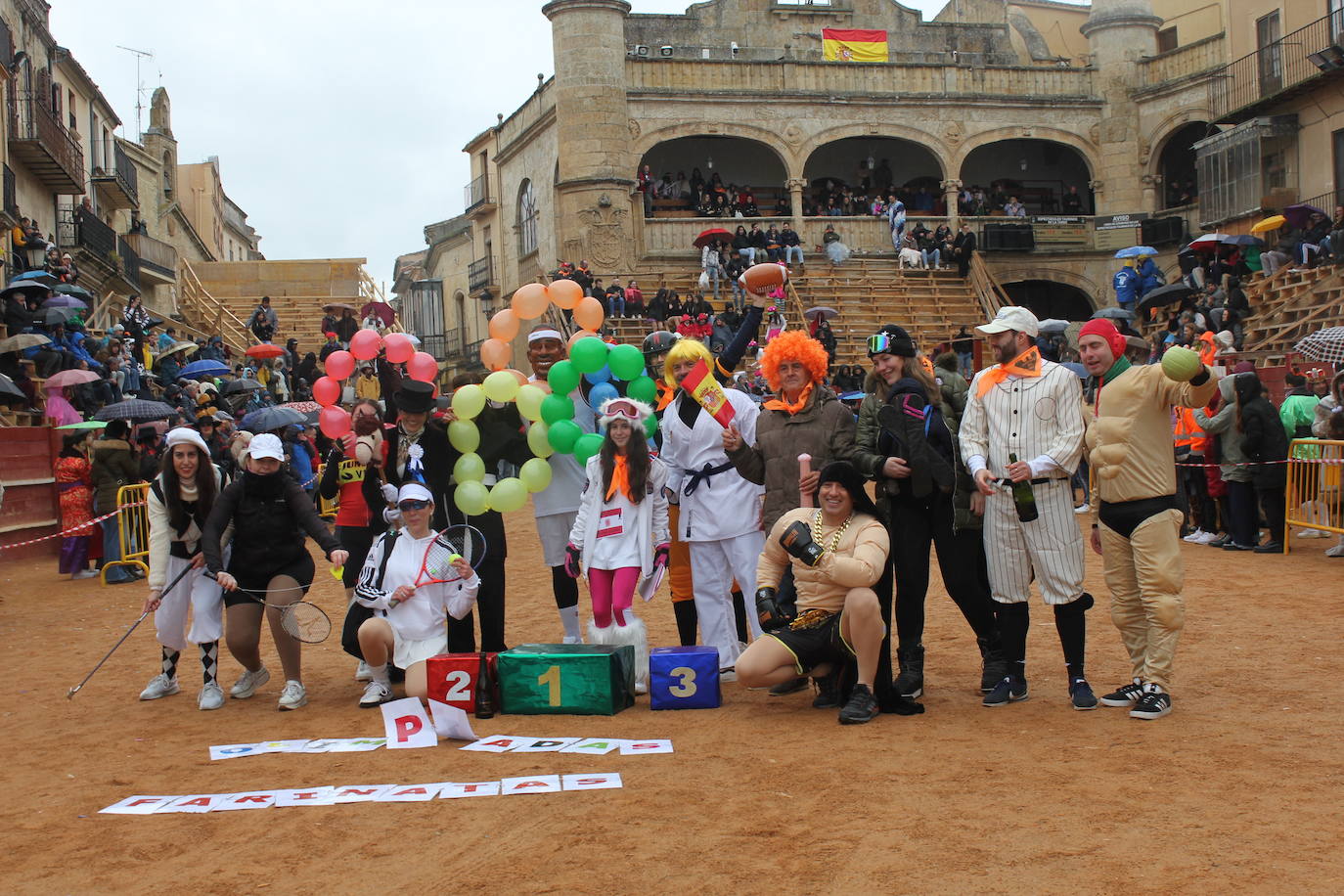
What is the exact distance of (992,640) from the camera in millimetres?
7098

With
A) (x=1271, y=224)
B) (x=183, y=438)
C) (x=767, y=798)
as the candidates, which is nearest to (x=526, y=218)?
(x=1271, y=224)

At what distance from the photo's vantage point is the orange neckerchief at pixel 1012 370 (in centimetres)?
675

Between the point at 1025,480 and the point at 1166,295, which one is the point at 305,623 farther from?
the point at 1166,295

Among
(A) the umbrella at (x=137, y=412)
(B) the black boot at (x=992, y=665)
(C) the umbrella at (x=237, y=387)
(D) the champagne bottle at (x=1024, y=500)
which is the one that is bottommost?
(B) the black boot at (x=992, y=665)

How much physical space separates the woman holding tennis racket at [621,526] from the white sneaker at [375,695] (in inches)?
Result: 51.8

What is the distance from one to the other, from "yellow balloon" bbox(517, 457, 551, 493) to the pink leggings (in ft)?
2.36

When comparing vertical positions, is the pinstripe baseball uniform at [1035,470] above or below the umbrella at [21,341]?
below

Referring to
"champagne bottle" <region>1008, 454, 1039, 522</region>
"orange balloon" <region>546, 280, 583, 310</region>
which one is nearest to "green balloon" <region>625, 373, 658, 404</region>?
"orange balloon" <region>546, 280, 583, 310</region>

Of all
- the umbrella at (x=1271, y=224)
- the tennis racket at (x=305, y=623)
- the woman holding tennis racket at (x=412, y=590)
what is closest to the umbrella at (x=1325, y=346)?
the woman holding tennis racket at (x=412, y=590)

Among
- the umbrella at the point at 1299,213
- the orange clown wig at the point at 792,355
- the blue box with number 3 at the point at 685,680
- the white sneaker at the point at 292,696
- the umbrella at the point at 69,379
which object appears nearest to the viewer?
the blue box with number 3 at the point at 685,680

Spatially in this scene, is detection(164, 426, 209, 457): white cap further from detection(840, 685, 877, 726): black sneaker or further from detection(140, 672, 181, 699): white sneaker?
detection(840, 685, 877, 726): black sneaker

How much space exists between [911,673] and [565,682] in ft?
6.49

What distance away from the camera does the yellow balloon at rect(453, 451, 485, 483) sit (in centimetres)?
789

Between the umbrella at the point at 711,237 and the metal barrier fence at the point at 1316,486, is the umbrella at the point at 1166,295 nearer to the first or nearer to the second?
the umbrella at the point at 711,237
